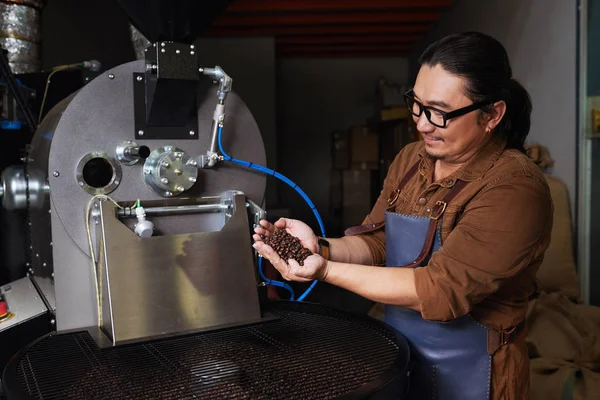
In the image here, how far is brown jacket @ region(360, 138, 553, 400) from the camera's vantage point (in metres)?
1.12

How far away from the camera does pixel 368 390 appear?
977mm

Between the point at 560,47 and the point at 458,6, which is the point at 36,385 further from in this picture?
the point at 458,6

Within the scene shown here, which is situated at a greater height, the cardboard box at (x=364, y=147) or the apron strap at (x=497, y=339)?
the cardboard box at (x=364, y=147)

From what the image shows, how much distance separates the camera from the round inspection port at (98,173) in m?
1.32

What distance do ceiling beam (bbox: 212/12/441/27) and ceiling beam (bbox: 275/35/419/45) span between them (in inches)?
22.7

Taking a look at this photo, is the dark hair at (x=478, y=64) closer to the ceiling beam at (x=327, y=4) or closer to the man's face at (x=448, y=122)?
the man's face at (x=448, y=122)

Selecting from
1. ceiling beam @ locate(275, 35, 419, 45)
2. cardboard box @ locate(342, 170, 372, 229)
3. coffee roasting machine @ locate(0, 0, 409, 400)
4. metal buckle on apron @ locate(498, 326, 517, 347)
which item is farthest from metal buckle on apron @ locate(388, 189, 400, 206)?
cardboard box @ locate(342, 170, 372, 229)

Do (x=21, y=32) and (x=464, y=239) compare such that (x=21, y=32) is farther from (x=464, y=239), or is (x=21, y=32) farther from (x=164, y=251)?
(x=464, y=239)

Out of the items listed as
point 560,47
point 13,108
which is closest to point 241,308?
point 13,108

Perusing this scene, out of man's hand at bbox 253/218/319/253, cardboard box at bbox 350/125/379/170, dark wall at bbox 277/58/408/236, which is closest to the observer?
man's hand at bbox 253/218/319/253

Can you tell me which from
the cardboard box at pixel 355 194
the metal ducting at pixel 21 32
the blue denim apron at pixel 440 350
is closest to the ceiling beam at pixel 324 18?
the cardboard box at pixel 355 194

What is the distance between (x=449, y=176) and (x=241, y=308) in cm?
60

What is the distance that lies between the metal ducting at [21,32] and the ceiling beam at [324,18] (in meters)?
2.68

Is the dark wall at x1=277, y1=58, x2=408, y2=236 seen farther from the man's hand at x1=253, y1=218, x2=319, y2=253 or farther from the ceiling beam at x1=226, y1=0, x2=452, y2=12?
the man's hand at x1=253, y1=218, x2=319, y2=253
